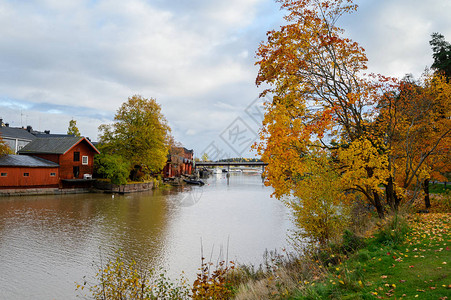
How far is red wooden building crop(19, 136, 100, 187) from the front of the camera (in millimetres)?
38688

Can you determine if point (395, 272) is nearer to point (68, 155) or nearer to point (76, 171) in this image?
point (68, 155)

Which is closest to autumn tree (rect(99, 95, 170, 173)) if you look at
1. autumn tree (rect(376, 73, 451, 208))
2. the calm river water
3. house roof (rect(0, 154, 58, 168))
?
house roof (rect(0, 154, 58, 168))

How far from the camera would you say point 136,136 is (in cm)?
4369

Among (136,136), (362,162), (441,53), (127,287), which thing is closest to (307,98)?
(362,162)

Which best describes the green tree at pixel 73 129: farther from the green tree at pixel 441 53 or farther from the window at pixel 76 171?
the green tree at pixel 441 53

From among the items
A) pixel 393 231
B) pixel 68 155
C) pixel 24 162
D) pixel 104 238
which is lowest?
pixel 104 238

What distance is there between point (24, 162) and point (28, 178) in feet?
6.47

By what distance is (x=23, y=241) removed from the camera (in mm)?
14883

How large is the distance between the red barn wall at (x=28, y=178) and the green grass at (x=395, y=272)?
35.9m

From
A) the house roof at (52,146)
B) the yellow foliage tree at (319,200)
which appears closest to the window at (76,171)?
the house roof at (52,146)

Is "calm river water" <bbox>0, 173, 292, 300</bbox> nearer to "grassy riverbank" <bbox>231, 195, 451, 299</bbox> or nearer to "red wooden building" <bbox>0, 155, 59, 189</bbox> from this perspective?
"grassy riverbank" <bbox>231, 195, 451, 299</bbox>

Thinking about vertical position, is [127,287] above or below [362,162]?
below

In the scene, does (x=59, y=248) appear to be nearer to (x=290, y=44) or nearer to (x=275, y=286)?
(x=275, y=286)

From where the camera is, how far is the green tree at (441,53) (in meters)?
30.9
